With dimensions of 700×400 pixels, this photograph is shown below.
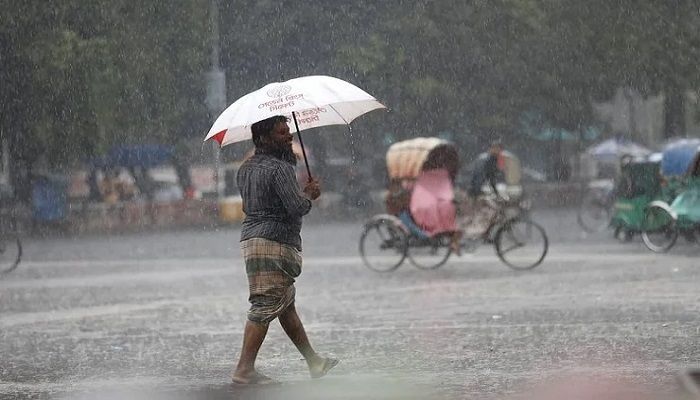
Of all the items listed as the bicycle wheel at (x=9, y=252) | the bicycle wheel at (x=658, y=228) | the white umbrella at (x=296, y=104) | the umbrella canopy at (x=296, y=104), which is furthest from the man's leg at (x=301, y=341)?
the bicycle wheel at (x=658, y=228)

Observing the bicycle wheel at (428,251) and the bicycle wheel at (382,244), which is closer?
the bicycle wheel at (382,244)

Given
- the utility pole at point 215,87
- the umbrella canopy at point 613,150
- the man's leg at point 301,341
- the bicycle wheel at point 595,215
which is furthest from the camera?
the umbrella canopy at point 613,150

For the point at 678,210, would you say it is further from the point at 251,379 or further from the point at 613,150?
the point at 613,150

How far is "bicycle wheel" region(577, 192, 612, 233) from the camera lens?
29375mm

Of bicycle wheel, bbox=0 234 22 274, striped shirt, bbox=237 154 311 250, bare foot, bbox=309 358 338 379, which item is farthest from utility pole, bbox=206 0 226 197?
striped shirt, bbox=237 154 311 250

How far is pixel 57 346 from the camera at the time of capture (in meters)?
12.3

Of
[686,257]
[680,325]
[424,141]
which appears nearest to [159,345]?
[680,325]

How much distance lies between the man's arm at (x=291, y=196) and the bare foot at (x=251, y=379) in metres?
1.07

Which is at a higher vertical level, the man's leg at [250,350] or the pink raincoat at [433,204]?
the pink raincoat at [433,204]

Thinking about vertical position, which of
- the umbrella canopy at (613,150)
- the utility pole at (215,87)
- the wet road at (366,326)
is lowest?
the wet road at (366,326)

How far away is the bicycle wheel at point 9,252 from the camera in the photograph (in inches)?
866

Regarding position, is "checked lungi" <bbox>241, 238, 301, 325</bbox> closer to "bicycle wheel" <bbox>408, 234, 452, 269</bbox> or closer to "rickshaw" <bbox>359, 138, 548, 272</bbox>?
"rickshaw" <bbox>359, 138, 548, 272</bbox>

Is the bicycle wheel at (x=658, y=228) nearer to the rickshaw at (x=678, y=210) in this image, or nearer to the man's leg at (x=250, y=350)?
the rickshaw at (x=678, y=210)

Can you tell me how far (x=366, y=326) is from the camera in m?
13.3
